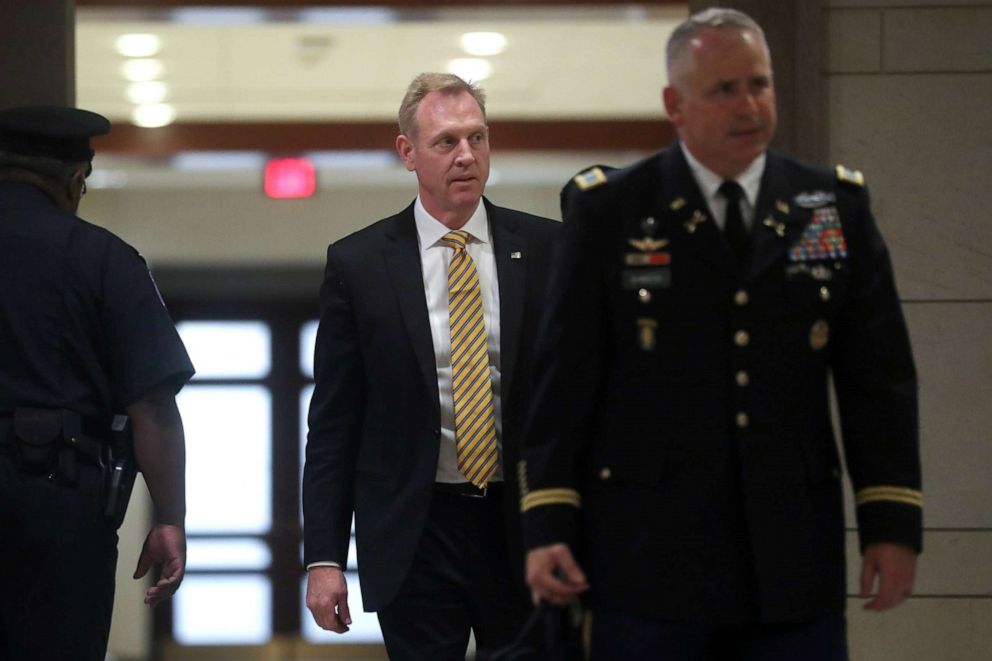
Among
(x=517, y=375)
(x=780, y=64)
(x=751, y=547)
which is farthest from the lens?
(x=780, y=64)

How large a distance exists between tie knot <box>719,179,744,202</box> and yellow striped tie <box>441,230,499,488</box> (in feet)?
3.09

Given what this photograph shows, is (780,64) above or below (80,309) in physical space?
above

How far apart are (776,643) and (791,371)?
41 centimetres

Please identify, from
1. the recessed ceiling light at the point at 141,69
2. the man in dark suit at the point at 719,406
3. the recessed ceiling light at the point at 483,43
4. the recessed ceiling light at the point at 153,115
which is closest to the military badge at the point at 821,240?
the man in dark suit at the point at 719,406

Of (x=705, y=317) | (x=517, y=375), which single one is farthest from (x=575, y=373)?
(x=517, y=375)

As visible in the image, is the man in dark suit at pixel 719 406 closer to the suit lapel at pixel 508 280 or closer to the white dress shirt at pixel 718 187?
the white dress shirt at pixel 718 187

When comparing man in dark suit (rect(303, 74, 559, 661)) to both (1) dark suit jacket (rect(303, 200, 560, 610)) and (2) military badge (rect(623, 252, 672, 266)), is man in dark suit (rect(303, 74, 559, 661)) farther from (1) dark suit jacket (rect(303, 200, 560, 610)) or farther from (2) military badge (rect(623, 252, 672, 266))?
(2) military badge (rect(623, 252, 672, 266))

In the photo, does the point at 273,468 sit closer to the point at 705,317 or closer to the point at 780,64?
the point at 780,64

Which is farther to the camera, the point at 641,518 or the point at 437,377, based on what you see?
the point at 437,377

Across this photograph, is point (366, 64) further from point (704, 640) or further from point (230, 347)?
point (704, 640)

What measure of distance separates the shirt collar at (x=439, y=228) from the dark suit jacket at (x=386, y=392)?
21 mm

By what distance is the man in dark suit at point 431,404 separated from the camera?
3.45m

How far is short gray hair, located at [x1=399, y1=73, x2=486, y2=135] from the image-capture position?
12.3ft

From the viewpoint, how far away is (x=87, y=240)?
12.0 ft
